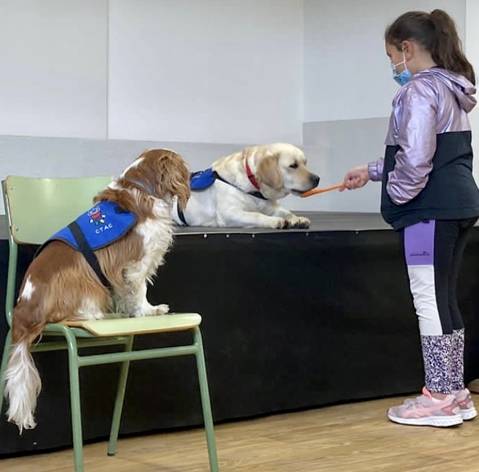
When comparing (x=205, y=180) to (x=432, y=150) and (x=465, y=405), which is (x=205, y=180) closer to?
(x=432, y=150)

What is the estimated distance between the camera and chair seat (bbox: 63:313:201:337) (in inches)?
95.9

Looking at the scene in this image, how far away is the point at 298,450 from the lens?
310 centimetres

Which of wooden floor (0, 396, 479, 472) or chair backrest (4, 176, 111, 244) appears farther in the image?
wooden floor (0, 396, 479, 472)

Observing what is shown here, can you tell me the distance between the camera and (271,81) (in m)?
5.82

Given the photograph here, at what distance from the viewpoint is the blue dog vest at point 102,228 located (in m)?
2.60

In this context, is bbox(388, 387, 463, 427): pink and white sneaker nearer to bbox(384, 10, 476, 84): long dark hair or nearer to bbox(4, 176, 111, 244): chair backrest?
bbox(384, 10, 476, 84): long dark hair

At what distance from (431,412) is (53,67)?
2653mm

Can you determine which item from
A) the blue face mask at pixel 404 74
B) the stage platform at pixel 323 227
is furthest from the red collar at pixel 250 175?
the blue face mask at pixel 404 74

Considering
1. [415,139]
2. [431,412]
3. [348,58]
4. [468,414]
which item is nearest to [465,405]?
[468,414]

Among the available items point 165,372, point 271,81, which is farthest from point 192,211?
point 271,81

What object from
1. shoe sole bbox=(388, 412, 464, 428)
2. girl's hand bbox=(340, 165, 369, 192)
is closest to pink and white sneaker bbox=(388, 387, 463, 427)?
shoe sole bbox=(388, 412, 464, 428)

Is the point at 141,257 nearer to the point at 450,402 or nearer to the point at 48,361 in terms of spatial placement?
the point at 48,361

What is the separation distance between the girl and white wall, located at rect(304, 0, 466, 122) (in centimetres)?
186

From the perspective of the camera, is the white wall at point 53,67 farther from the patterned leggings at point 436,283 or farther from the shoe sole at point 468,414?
the shoe sole at point 468,414
